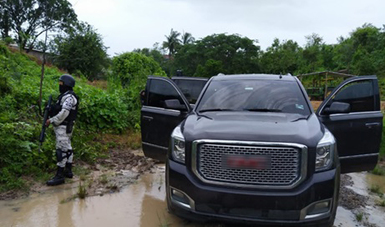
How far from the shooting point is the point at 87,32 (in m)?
27.0

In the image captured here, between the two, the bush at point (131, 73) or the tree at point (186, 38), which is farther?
the tree at point (186, 38)

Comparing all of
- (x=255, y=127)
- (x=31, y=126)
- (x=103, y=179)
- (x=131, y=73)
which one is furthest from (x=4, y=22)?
(x=255, y=127)

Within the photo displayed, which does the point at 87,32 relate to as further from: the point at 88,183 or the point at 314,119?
the point at 314,119

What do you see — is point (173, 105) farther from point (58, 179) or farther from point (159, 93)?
point (58, 179)

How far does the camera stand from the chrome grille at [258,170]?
322 cm

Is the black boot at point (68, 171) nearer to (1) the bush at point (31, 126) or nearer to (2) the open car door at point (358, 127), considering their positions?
(1) the bush at point (31, 126)

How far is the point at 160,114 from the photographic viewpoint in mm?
5086

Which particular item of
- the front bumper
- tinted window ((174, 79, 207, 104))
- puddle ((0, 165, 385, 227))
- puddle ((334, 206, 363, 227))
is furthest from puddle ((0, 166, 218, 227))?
tinted window ((174, 79, 207, 104))

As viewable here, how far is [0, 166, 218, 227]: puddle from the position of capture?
4.12 meters

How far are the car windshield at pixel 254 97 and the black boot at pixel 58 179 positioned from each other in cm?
261

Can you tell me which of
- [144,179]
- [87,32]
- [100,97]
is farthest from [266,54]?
[144,179]

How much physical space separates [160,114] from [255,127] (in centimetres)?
197

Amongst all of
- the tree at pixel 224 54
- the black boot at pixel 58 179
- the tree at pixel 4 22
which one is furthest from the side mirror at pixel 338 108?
the tree at pixel 4 22

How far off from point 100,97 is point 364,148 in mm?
7076
